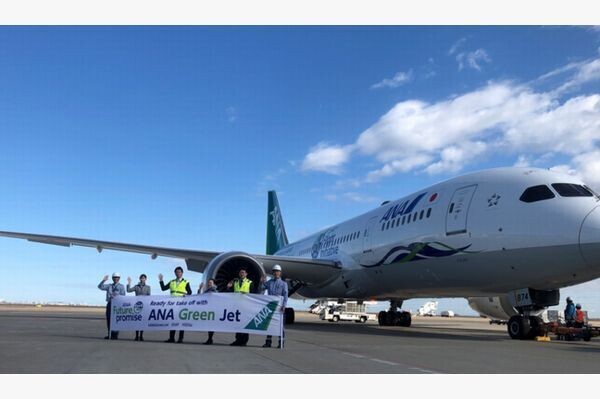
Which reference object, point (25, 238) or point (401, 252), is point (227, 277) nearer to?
point (401, 252)

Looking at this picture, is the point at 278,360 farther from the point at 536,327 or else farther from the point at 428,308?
the point at 428,308

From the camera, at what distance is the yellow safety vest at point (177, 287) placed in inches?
491

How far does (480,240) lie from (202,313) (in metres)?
6.26

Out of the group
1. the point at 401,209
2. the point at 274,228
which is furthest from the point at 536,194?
the point at 274,228

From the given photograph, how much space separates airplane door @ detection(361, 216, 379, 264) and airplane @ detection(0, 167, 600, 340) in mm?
34

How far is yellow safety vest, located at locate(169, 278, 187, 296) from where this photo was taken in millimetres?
12477

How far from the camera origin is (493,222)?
12539 millimetres

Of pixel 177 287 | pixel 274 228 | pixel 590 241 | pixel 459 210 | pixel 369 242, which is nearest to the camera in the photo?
pixel 590 241

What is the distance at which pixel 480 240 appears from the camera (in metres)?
12.7

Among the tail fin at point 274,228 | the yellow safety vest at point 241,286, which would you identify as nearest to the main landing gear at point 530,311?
the yellow safety vest at point 241,286

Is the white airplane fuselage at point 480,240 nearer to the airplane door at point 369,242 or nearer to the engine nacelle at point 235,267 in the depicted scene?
the airplane door at point 369,242

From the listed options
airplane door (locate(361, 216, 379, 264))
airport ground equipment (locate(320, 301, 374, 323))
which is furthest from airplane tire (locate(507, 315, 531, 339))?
airport ground equipment (locate(320, 301, 374, 323))

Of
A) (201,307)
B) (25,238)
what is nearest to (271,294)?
(201,307)

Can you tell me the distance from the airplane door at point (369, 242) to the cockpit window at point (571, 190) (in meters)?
6.29
